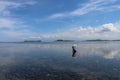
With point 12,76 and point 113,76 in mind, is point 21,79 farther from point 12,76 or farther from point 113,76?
point 113,76

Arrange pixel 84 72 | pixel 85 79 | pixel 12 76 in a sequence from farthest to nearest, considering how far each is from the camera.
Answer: pixel 84 72
pixel 12 76
pixel 85 79

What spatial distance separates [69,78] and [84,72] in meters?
3.97

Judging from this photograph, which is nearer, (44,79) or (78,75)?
(44,79)

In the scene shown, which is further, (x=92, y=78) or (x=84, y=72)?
(x=84, y=72)

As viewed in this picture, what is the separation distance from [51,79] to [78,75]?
3833 millimetres

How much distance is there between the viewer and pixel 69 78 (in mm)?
20656

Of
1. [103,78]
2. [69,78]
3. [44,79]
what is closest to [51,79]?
→ [44,79]

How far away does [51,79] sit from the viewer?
66.7 feet

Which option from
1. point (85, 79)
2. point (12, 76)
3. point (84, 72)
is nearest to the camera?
point (85, 79)

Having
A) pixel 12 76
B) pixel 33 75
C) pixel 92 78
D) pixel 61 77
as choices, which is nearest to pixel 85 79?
pixel 92 78

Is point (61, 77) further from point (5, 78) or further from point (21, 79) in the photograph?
point (5, 78)

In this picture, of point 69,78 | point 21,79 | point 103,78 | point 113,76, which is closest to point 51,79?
point 69,78

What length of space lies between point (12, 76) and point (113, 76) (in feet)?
40.4

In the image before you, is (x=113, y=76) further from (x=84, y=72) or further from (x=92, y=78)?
(x=84, y=72)
